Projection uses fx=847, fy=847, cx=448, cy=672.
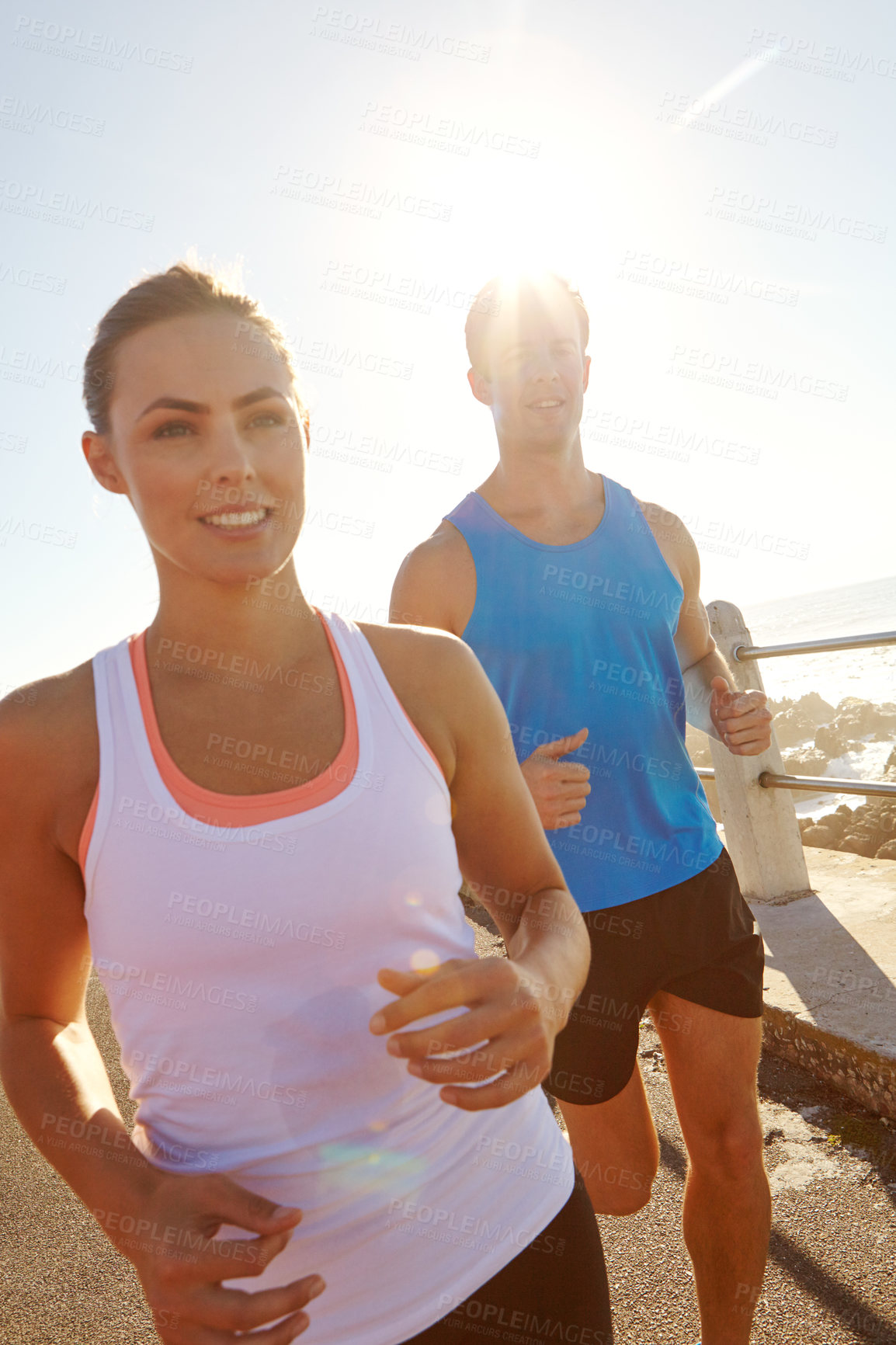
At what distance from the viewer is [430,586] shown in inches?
84.9

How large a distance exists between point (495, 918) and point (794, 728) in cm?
1911

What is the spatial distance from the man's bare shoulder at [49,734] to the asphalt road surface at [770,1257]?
2069 millimetres

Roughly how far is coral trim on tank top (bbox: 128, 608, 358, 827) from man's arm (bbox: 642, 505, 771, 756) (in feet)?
4.39

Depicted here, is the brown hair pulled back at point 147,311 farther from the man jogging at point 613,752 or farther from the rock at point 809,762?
the rock at point 809,762

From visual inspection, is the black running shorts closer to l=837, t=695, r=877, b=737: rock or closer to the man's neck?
the man's neck

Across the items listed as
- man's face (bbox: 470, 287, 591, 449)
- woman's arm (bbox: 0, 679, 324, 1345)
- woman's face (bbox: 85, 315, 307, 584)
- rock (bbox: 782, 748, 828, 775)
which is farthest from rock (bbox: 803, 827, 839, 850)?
rock (bbox: 782, 748, 828, 775)

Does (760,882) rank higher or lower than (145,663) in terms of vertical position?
lower

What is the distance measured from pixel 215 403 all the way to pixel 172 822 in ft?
2.04

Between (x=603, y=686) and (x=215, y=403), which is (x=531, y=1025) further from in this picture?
(x=603, y=686)

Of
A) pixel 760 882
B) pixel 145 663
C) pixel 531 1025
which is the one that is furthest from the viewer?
pixel 760 882

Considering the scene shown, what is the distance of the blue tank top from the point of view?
2117mm


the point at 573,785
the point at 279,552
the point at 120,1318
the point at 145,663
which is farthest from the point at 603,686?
the point at 120,1318

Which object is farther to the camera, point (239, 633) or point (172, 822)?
point (239, 633)

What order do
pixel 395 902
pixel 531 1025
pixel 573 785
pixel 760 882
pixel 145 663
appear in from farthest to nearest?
pixel 760 882 < pixel 573 785 < pixel 145 663 < pixel 395 902 < pixel 531 1025
